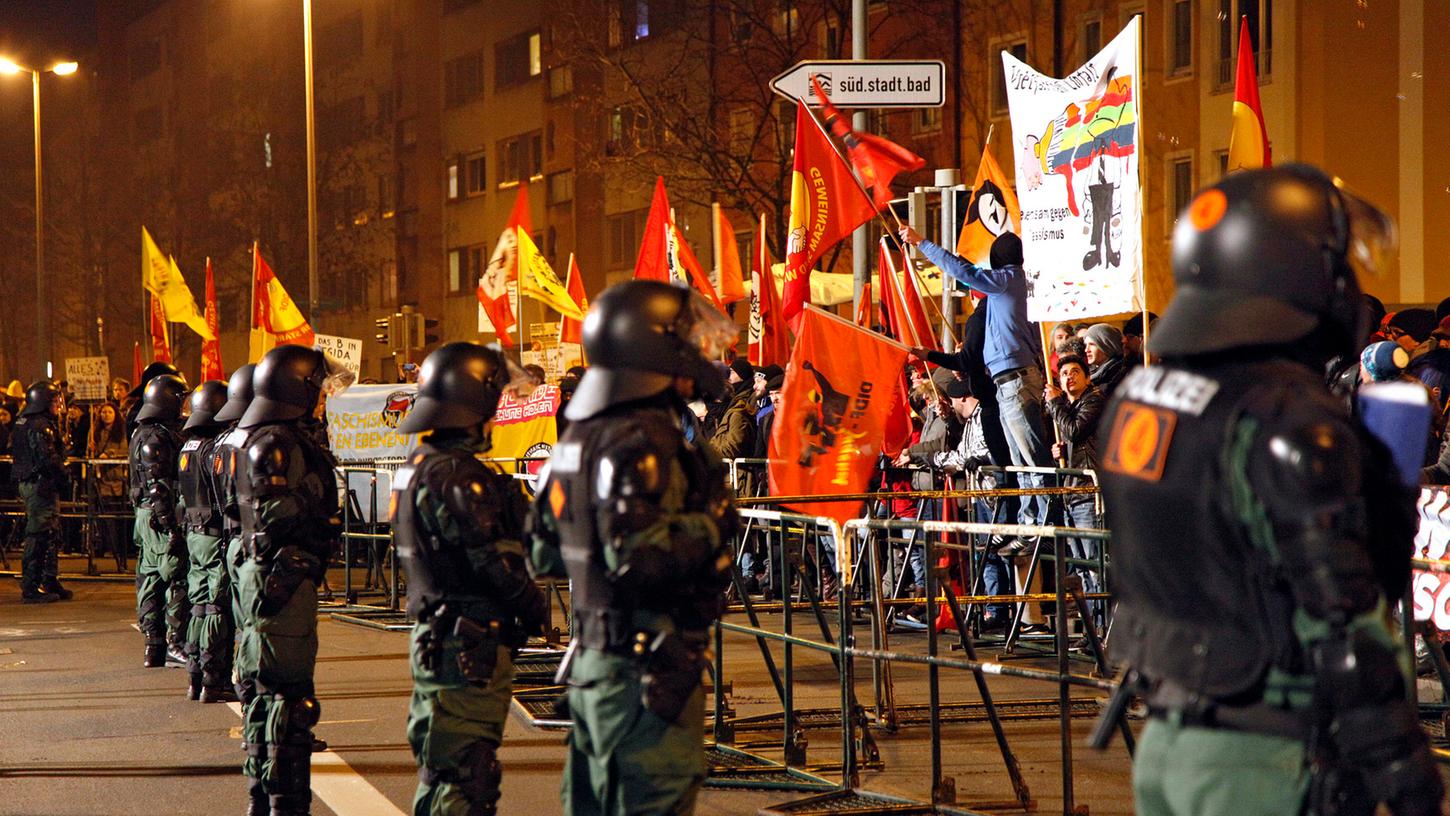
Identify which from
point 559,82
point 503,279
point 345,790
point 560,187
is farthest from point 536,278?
point 559,82

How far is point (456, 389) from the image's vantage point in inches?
253

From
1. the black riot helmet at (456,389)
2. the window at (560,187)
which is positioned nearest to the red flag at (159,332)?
the black riot helmet at (456,389)

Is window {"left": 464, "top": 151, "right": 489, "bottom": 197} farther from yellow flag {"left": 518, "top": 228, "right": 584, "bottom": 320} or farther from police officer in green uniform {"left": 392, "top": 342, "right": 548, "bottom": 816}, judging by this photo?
police officer in green uniform {"left": 392, "top": 342, "right": 548, "bottom": 816}

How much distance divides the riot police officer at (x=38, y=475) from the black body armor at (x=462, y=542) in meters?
12.1

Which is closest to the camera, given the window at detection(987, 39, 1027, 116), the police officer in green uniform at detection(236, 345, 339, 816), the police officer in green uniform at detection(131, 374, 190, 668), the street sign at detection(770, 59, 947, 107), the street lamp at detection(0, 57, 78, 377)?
the police officer in green uniform at detection(236, 345, 339, 816)

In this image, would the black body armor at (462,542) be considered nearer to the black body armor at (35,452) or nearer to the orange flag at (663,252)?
the orange flag at (663,252)

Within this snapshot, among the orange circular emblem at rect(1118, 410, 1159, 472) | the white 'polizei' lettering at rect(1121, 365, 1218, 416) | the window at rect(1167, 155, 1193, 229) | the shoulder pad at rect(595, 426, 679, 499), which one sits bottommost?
the shoulder pad at rect(595, 426, 679, 499)

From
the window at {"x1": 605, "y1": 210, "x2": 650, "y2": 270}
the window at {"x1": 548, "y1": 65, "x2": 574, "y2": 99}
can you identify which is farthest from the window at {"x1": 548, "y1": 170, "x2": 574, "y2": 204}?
the window at {"x1": 548, "y1": 65, "x2": 574, "y2": 99}

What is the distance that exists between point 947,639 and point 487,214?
42.8 meters

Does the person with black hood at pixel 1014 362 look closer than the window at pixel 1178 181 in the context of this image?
Yes

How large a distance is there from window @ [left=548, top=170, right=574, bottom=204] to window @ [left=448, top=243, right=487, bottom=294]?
17.1 ft

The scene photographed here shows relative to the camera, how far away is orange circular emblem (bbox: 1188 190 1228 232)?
3.62 meters

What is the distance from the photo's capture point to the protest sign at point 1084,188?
9.88 m

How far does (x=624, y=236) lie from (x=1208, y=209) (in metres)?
42.8
